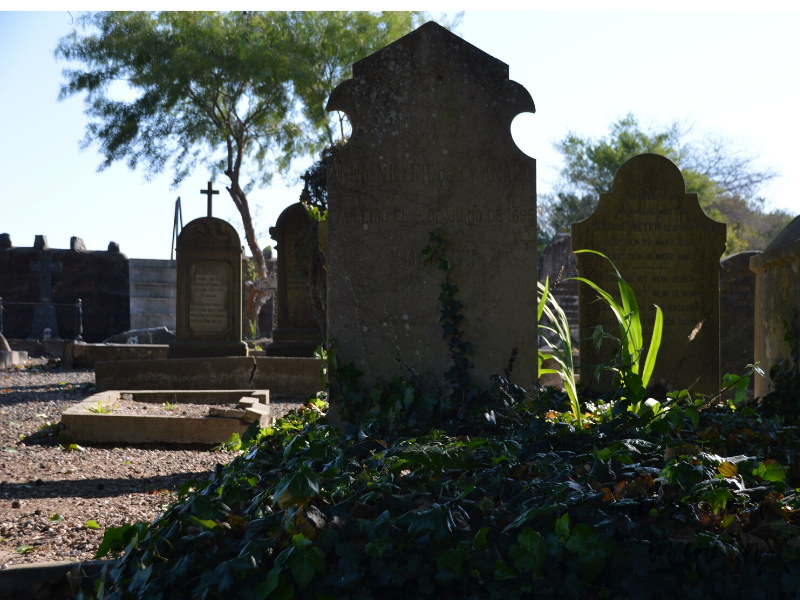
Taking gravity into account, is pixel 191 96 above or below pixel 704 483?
above

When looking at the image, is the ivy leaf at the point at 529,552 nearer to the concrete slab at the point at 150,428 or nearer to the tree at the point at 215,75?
the concrete slab at the point at 150,428

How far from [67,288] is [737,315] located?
62.1 feet

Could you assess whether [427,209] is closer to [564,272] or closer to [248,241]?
[564,272]

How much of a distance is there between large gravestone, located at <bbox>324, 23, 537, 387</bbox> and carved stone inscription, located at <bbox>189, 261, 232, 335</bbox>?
7.25m

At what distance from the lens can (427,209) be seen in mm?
3643

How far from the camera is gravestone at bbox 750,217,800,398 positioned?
3820 millimetres

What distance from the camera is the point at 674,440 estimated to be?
2492 mm

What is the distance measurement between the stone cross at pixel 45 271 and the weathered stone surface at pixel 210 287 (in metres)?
11.5

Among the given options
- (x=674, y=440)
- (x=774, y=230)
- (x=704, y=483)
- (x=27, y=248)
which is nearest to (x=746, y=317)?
(x=674, y=440)

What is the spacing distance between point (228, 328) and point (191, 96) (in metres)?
11.8

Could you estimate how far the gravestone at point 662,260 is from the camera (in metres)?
5.44

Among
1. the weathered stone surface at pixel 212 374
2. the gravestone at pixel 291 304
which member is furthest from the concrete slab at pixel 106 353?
the weathered stone surface at pixel 212 374

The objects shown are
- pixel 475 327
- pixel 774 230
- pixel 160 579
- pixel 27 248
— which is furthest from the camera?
pixel 774 230

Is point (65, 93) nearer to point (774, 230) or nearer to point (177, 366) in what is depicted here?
point (177, 366)
